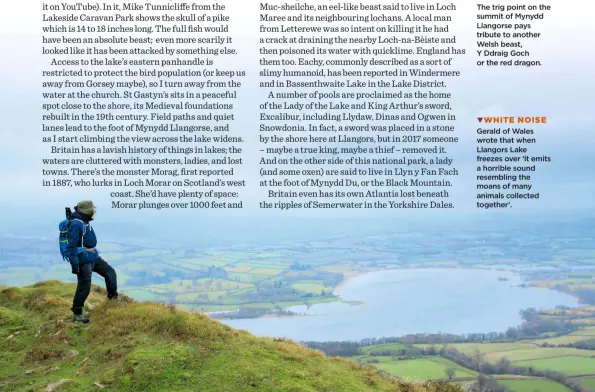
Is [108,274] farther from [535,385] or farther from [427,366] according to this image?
[535,385]

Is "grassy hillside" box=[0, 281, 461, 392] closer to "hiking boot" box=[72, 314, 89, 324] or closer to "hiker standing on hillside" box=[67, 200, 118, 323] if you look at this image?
"hiking boot" box=[72, 314, 89, 324]

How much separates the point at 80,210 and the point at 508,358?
49128 millimetres

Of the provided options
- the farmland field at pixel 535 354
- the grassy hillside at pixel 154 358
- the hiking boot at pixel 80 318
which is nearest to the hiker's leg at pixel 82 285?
the hiking boot at pixel 80 318

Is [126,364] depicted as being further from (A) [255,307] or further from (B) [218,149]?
(A) [255,307]

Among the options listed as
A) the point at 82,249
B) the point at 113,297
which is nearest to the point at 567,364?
the point at 113,297

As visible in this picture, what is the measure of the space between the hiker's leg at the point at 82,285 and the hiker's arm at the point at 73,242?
33 centimetres

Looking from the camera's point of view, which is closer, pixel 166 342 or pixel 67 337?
pixel 166 342

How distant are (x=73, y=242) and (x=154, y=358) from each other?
163 inches

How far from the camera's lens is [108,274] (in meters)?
14.2

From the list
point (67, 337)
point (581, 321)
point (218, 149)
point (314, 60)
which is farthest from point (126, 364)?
point (581, 321)

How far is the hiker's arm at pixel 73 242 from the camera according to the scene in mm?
13078

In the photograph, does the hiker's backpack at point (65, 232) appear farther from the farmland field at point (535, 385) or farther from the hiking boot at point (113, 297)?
the farmland field at point (535, 385)

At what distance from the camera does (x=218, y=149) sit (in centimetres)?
2152

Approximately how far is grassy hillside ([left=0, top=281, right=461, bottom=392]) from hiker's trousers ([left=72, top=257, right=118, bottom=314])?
17.0 inches
